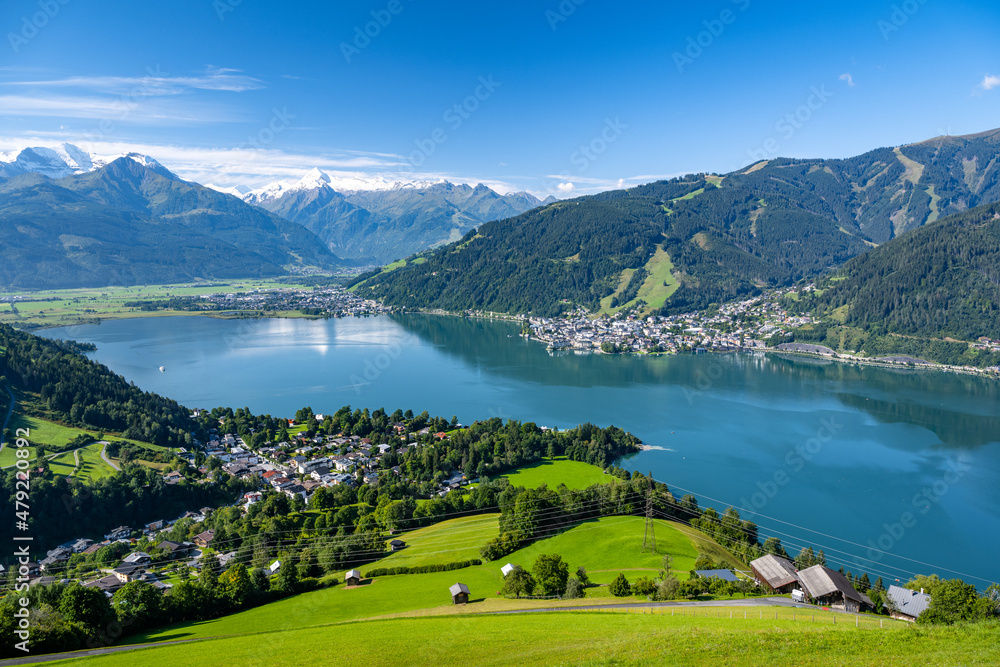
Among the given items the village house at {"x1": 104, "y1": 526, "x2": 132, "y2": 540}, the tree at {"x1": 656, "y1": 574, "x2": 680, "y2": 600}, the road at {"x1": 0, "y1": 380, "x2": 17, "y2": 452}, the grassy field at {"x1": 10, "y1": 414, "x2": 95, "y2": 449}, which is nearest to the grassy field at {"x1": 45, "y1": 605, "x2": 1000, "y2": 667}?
the tree at {"x1": 656, "y1": 574, "x2": 680, "y2": 600}

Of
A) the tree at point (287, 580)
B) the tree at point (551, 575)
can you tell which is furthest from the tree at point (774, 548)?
the tree at point (287, 580)

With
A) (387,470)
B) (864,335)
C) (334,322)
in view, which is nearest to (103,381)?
(387,470)

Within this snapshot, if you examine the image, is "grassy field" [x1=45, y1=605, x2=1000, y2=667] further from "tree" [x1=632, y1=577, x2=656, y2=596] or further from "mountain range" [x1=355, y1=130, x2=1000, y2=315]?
"mountain range" [x1=355, y1=130, x2=1000, y2=315]

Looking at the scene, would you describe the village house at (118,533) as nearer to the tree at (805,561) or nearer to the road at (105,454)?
the road at (105,454)

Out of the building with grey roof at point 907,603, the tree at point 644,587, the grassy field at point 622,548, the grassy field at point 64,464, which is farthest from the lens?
the grassy field at point 64,464

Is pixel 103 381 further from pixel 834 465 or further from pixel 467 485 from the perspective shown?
pixel 834 465
